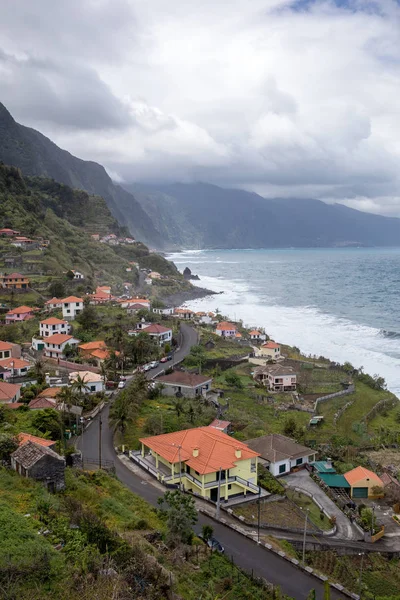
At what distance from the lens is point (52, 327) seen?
2320 inches

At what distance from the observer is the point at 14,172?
12325 centimetres

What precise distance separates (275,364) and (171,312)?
112 ft

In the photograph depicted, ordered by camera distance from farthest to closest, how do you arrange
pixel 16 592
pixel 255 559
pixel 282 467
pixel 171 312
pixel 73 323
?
pixel 171 312 < pixel 73 323 < pixel 282 467 < pixel 255 559 < pixel 16 592

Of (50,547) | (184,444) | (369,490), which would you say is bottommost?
(369,490)

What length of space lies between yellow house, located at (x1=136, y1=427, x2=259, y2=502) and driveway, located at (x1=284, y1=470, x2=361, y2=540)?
338 cm

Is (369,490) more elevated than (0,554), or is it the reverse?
(0,554)

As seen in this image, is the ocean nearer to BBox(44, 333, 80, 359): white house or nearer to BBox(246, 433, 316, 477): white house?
BBox(246, 433, 316, 477): white house

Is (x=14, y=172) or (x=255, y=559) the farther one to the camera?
(x=14, y=172)

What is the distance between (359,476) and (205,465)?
31.9 ft

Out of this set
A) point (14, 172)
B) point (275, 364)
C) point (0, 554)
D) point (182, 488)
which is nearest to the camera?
point (0, 554)

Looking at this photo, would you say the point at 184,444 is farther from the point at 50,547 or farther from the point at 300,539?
the point at 50,547

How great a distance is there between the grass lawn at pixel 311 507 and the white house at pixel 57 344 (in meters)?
33.5

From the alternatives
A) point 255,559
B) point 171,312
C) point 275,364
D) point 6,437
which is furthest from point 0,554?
point 171,312

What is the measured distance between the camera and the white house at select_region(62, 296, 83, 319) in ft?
220
